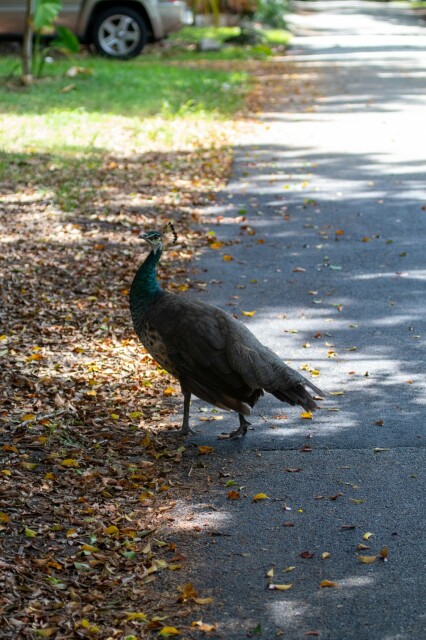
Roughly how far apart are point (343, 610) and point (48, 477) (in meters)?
1.85

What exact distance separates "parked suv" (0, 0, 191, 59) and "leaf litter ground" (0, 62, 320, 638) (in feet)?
30.8

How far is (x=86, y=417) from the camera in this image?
638 cm

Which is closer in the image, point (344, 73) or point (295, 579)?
point (295, 579)

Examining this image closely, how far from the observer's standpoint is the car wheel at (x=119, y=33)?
20938 millimetres

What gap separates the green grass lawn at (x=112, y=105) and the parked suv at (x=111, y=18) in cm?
59

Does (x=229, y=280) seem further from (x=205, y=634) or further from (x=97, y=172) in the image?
(x=205, y=634)

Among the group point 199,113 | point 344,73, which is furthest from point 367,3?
point 199,113

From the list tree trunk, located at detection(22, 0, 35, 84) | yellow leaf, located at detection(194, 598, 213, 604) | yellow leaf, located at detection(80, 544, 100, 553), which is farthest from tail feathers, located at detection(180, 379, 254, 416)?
tree trunk, located at detection(22, 0, 35, 84)

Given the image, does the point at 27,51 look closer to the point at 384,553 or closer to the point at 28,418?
the point at 28,418

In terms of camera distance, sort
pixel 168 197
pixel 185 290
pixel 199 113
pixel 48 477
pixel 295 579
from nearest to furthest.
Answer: pixel 295 579 < pixel 48 477 < pixel 185 290 < pixel 168 197 < pixel 199 113

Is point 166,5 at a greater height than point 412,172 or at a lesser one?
greater

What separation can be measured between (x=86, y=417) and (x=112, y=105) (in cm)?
1099

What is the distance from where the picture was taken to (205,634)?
165 inches

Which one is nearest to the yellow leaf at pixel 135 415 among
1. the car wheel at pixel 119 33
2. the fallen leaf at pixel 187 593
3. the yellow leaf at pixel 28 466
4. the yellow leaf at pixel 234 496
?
the yellow leaf at pixel 28 466
